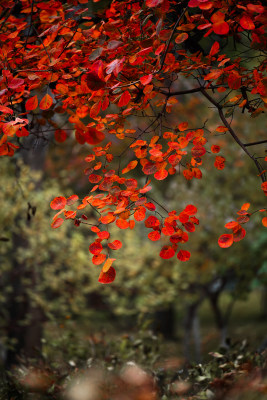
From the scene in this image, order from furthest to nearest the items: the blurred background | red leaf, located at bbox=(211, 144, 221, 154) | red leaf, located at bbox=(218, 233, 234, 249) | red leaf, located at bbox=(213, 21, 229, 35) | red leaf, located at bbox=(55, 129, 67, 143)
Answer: the blurred background, red leaf, located at bbox=(55, 129, 67, 143), red leaf, located at bbox=(211, 144, 221, 154), red leaf, located at bbox=(218, 233, 234, 249), red leaf, located at bbox=(213, 21, 229, 35)

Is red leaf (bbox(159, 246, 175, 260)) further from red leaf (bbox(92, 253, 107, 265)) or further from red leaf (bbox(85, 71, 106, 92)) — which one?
red leaf (bbox(85, 71, 106, 92))

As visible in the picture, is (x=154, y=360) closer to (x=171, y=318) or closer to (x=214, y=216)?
(x=214, y=216)

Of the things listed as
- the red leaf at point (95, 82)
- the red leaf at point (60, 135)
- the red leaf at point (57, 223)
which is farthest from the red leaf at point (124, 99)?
the red leaf at point (60, 135)

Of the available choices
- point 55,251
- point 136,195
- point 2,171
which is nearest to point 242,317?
point 55,251

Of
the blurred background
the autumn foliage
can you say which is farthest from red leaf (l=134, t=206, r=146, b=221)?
the blurred background

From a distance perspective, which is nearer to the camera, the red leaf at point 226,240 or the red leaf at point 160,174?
the red leaf at point 226,240

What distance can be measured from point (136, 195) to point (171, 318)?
46.6 ft

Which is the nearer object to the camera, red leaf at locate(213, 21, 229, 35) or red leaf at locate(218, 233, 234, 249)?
red leaf at locate(213, 21, 229, 35)

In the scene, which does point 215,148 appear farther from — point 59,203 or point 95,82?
point 59,203

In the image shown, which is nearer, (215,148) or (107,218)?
Result: (107,218)

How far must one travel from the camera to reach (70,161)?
13797 millimetres

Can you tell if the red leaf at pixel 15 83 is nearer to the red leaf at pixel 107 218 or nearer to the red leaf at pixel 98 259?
the red leaf at pixel 107 218

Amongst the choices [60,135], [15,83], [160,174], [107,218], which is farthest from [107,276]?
[60,135]

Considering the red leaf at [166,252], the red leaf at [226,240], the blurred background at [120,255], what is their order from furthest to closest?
the blurred background at [120,255] → the red leaf at [166,252] → the red leaf at [226,240]
